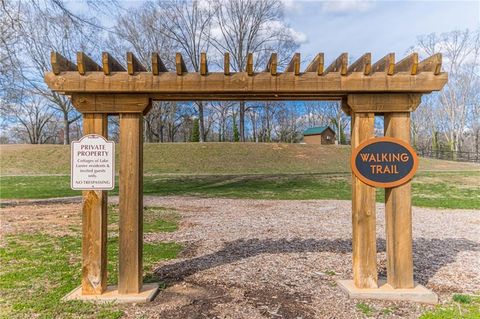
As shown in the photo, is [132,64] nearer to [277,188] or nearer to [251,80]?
[251,80]

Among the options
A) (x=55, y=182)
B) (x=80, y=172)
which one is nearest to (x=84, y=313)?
(x=80, y=172)

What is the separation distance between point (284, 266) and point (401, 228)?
1685 millimetres

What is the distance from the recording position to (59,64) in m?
3.71

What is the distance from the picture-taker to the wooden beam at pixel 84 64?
3.65 m

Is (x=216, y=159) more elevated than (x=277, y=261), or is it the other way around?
(x=216, y=159)

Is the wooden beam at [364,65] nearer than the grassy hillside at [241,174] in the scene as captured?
Yes

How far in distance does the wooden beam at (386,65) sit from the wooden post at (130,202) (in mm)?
2712

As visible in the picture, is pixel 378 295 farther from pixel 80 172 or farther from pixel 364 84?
pixel 80 172

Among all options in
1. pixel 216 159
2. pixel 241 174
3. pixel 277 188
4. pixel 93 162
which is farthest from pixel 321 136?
pixel 93 162

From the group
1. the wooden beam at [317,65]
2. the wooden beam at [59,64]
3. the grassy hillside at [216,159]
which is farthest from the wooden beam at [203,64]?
the grassy hillside at [216,159]

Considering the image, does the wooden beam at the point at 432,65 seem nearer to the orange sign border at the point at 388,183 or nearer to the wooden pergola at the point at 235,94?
the wooden pergola at the point at 235,94

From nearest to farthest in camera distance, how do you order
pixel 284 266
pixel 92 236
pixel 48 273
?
pixel 92 236 → pixel 48 273 → pixel 284 266

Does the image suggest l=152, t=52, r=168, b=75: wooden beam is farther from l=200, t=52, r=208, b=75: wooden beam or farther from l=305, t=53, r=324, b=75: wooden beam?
l=305, t=53, r=324, b=75: wooden beam

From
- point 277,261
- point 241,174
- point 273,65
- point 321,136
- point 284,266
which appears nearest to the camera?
point 273,65
